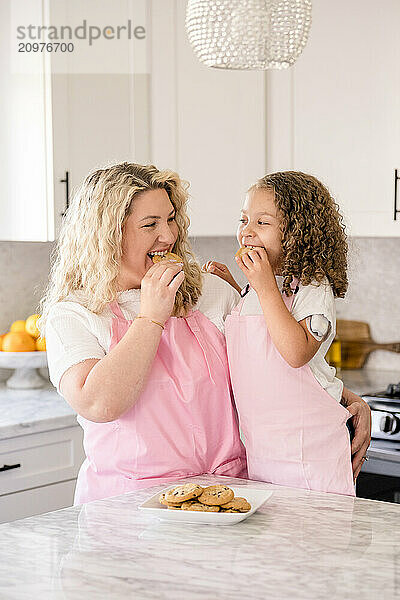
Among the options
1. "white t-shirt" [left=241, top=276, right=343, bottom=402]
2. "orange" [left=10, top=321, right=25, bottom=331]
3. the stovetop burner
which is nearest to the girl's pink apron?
"white t-shirt" [left=241, top=276, right=343, bottom=402]

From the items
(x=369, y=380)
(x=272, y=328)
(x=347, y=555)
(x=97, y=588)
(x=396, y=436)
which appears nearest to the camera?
(x=97, y=588)

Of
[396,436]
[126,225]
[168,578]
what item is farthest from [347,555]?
[396,436]

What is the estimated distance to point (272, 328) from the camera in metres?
1.76

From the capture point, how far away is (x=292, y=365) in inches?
69.2

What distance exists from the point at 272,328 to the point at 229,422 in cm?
21

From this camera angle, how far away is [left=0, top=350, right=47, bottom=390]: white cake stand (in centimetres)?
284

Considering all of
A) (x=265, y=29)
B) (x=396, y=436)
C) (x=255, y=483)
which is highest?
(x=265, y=29)

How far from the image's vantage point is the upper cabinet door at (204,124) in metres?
2.82

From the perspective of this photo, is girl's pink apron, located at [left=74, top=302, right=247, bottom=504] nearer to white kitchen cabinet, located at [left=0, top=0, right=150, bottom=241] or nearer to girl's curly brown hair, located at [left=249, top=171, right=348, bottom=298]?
girl's curly brown hair, located at [left=249, top=171, right=348, bottom=298]

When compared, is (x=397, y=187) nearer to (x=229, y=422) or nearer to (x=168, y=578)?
(x=229, y=422)

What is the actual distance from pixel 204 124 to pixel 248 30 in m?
1.12

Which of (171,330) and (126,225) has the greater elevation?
(126,225)

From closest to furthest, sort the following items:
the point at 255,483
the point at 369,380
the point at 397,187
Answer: the point at 255,483 < the point at 397,187 < the point at 369,380

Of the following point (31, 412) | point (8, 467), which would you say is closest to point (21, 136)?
point (31, 412)
